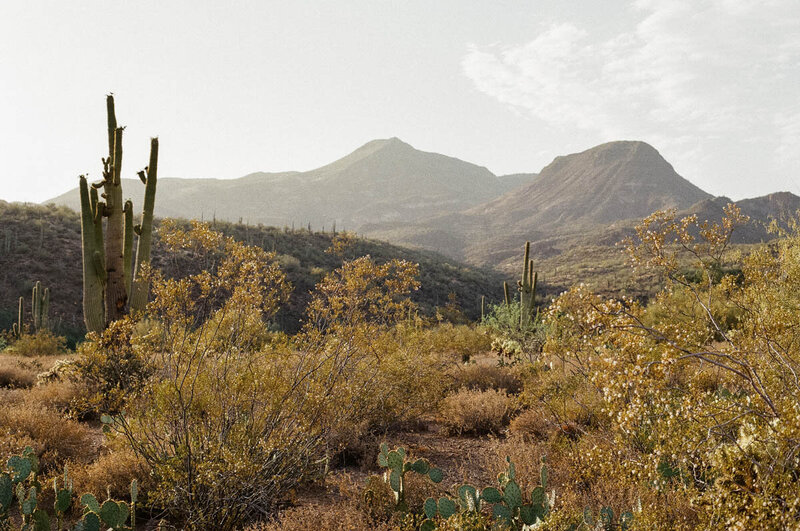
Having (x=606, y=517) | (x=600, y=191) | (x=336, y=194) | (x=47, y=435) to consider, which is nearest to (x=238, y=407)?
(x=47, y=435)

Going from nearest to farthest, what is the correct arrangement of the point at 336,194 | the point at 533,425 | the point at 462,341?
the point at 533,425 < the point at 462,341 < the point at 336,194

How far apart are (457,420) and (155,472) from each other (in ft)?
14.0

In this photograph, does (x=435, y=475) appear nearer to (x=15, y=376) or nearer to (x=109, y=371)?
(x=109, y=371)

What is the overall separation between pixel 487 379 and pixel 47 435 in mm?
6855

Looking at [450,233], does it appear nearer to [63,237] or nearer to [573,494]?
[63,237]

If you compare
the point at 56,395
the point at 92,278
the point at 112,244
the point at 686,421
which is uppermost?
the point at 112,244

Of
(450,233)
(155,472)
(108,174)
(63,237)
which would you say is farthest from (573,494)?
(450,233)

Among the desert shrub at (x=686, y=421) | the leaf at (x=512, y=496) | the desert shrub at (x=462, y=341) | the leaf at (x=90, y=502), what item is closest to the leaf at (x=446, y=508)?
the leaf at (x=512, y=496)

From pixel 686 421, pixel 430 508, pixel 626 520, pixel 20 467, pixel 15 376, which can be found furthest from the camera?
pixel 15 376

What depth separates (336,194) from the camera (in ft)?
520

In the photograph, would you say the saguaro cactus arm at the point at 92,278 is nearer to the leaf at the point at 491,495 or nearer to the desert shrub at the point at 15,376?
the desert shrub at the point at 15,376

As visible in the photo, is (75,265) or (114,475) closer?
(114,475)

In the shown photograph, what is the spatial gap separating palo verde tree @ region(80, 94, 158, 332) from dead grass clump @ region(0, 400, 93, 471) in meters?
3.14

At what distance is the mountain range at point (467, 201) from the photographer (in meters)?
77.8
